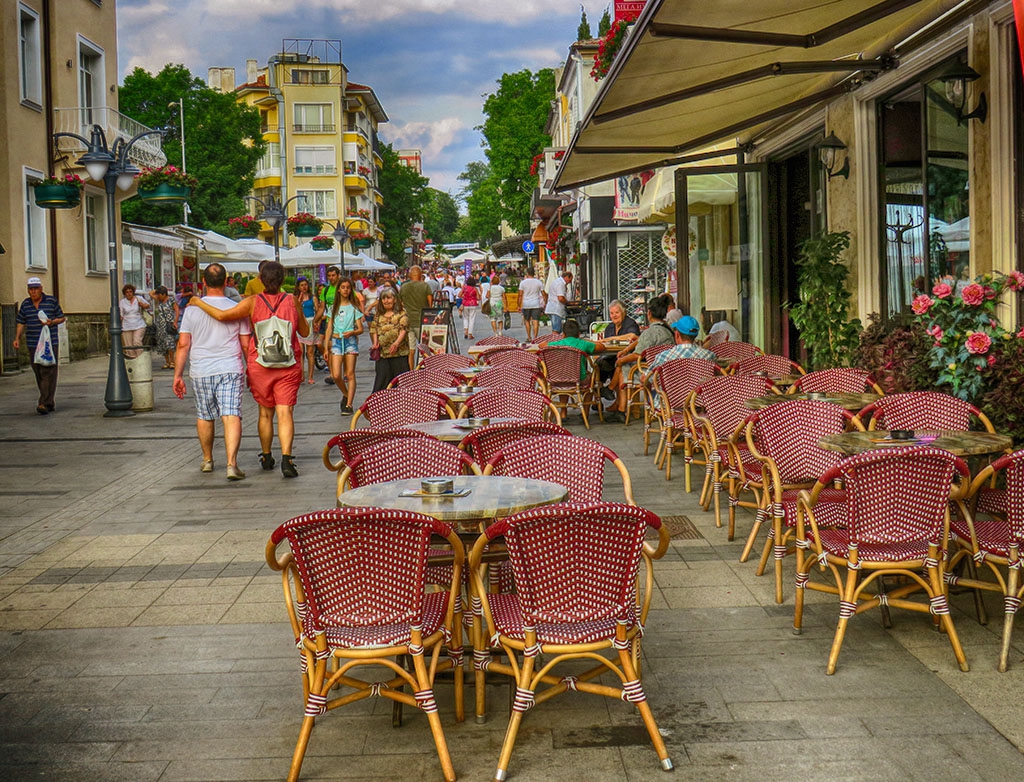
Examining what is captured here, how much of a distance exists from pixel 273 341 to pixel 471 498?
5570mm

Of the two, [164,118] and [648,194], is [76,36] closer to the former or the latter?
[648,194]

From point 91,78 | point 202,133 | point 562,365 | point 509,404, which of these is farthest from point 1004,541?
point 202,133

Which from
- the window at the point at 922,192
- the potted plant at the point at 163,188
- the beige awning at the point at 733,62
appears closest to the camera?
the beige awning at the point at 733,62

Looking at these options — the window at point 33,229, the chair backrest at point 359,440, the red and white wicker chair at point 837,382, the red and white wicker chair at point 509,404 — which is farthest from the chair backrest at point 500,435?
the window at point 33,229

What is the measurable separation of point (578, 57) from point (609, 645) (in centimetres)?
3394

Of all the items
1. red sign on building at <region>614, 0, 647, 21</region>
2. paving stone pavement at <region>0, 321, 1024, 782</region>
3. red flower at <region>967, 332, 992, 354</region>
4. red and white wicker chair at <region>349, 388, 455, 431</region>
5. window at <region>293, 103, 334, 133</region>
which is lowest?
paving stone pavement at <region>0, 321, 1024, 782</region>

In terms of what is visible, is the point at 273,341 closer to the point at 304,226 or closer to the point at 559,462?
the point at 559,462

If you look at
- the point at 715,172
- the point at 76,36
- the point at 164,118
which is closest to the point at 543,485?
→ the point at 715,172

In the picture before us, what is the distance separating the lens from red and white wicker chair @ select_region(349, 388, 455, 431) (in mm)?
7664

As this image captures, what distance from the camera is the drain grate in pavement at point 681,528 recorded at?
736 centimetres

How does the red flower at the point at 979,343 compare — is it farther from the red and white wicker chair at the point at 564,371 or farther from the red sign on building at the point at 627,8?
the red sign on building at the point at 627,8

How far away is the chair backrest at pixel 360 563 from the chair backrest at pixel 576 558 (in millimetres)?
281

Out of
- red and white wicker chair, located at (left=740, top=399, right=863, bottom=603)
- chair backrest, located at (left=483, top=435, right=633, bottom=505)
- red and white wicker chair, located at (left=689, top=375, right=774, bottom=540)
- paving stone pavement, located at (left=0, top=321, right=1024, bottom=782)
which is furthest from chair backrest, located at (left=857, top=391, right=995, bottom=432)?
chair backrest, located at (left=483, top=435, right=633, bottom=505)

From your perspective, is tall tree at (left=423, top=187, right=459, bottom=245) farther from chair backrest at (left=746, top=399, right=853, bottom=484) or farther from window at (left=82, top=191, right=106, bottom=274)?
chair backrest at (left=746, top=399, right=853, bottom=484)
